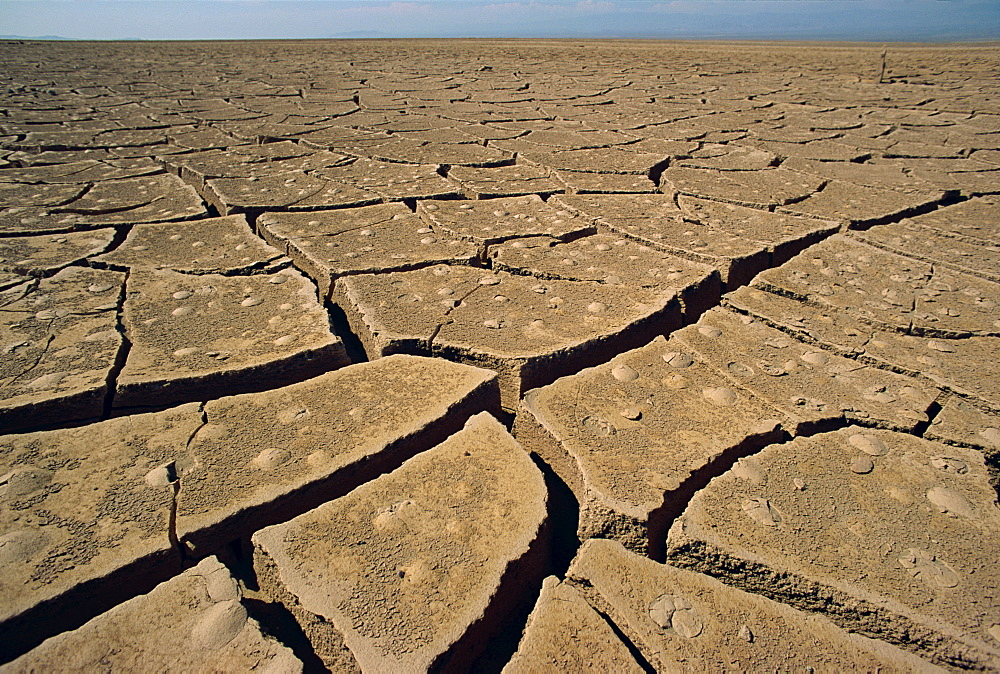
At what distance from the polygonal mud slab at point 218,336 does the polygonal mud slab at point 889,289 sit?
3.94ft

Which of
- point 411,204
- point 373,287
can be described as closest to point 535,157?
point 411,204

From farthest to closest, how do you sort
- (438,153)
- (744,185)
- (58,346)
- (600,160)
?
(438,153)
(600,160)
(744,185)
(58,346)

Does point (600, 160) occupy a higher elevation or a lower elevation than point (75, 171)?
lower

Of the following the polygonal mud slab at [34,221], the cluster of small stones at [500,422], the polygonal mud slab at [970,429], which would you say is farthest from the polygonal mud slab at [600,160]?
the polygonal mud slab at [34,221]

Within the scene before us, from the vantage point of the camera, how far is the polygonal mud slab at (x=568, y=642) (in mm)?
713

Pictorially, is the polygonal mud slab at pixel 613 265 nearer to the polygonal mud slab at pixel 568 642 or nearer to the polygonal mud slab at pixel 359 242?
the polygonal mud slab at pixel 359 242

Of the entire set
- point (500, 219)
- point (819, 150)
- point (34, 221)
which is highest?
point (34, 221)

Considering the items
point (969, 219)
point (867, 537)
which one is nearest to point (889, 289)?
point (969, 219)

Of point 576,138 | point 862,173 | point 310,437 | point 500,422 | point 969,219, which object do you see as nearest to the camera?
point 310,437

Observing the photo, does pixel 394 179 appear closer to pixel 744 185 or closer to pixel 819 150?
pixel 744 185

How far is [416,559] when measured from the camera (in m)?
0.82

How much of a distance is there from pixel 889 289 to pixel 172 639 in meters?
1.78

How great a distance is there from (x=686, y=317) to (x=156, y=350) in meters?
1.28

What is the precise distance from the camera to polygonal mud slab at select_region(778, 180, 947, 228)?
211 centimetres
